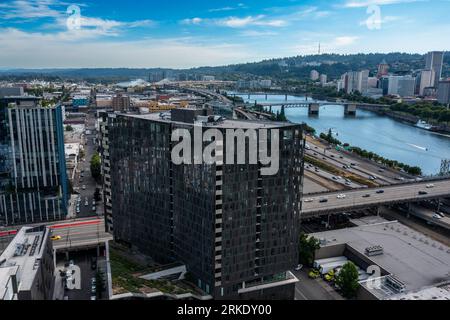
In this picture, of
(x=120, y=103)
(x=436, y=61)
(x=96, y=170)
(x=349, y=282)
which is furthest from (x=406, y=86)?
(x=349, y=282)

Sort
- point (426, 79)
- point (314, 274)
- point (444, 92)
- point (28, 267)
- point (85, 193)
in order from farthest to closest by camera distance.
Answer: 1. point (426, 79)
2. point (444, 92)
3. point (85, 193)
4. point (314, 274)
5. point (28, 267)

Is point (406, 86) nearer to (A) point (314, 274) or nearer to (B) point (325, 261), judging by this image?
(B) point (325, 261)

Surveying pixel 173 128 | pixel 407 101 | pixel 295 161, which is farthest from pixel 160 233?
pixel 407 101

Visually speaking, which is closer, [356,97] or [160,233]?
[160,233]

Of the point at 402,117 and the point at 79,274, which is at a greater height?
the point at 402,117

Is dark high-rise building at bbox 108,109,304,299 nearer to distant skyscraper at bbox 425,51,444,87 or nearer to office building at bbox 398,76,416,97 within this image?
office building at bbox 398,76,416,97

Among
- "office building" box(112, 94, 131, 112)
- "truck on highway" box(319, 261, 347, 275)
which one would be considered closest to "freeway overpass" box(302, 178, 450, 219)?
"truck on highway" box(319, 261, 347, 275)

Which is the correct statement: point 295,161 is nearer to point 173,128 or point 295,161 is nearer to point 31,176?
point 173,128
